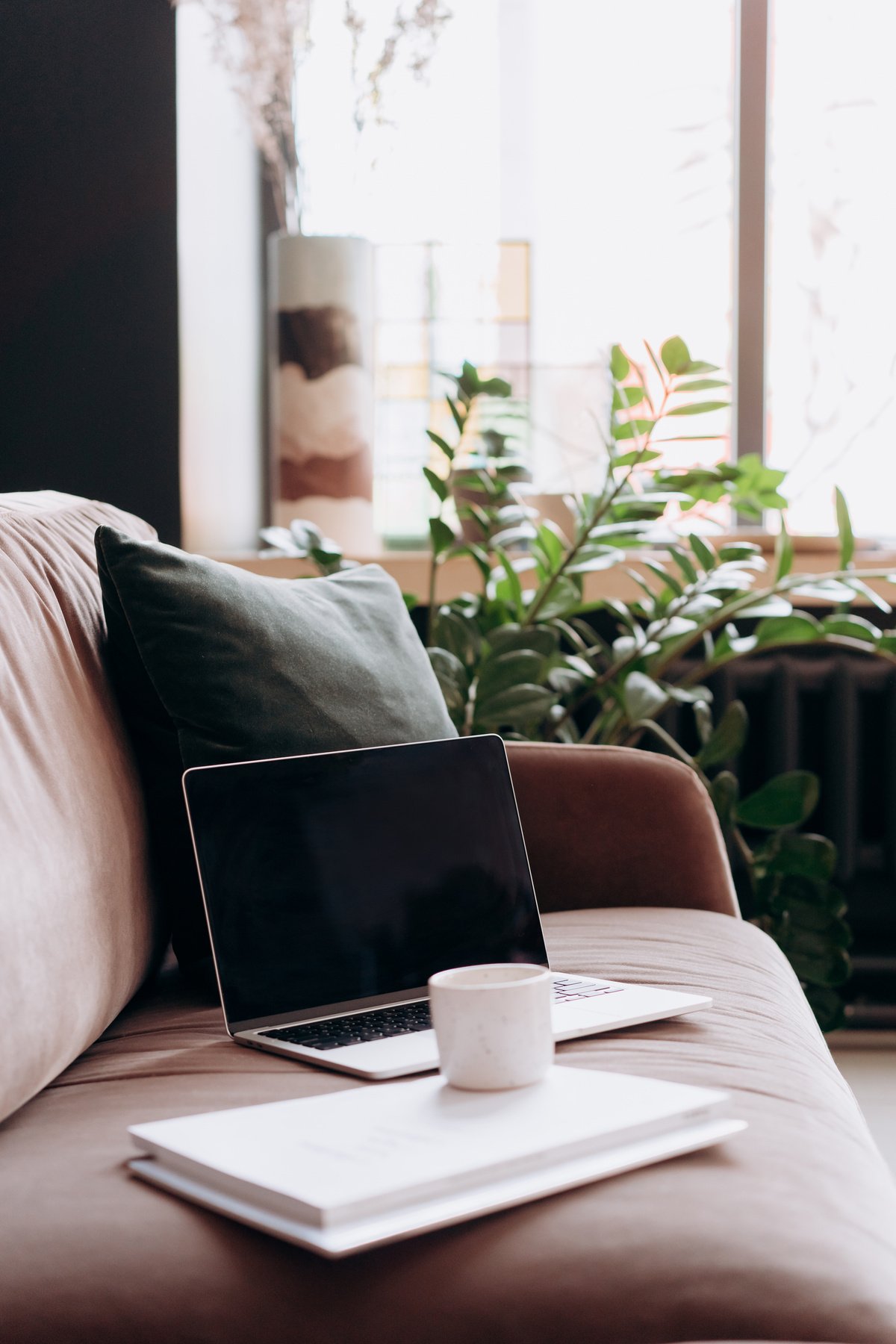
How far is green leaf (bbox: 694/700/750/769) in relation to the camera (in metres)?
1.86

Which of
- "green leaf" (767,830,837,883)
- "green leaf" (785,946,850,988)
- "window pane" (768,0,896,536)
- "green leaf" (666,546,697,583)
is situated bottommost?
"green leaf" (785,946,850,988)

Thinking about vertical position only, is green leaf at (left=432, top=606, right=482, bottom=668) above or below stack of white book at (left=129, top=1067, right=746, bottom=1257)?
above

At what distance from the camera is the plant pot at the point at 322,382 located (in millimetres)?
2170

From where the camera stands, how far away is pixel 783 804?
6.07ft

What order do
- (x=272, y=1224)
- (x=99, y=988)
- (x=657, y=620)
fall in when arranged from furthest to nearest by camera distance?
(x=657, y=620), (x=99, y=988), (x=272, y=1224)

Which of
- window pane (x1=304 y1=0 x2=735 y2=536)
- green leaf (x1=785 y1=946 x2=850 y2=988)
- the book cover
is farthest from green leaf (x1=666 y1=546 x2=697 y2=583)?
the book cover

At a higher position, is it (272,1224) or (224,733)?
(224,733)

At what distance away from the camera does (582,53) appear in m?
2.52

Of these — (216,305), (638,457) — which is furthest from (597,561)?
(216,305)

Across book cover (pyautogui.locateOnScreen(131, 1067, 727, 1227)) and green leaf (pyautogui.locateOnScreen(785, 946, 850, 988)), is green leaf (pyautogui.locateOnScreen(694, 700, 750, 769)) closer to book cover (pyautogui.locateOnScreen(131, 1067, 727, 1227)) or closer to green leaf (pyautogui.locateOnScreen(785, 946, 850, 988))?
green leaf (pyautogui.locateOnScreen(785, 946, 850, 988))

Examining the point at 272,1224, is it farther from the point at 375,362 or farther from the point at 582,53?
the point at 582,53

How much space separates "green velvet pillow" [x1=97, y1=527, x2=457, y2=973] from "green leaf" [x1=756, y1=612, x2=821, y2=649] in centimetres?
81

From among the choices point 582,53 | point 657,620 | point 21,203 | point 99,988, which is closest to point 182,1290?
point 99,988

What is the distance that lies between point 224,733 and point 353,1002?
23 centimetres
